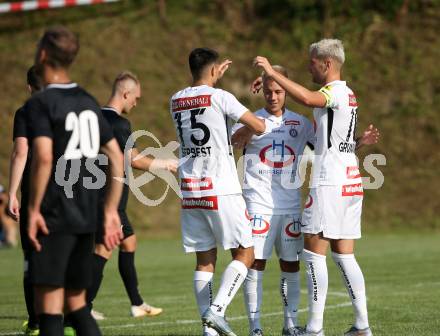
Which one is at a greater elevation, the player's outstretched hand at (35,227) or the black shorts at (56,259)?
the player's outstretched hand at (35,227)

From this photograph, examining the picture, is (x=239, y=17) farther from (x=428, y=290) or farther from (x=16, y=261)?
(x=428, y=290)

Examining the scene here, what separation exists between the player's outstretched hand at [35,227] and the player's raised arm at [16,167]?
6.00ft

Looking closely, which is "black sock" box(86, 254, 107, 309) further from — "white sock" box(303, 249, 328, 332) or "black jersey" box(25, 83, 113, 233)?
"black jersey" box(25, 83, 113, 233)

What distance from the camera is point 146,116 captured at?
994 inches

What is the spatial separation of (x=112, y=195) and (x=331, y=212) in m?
2.39

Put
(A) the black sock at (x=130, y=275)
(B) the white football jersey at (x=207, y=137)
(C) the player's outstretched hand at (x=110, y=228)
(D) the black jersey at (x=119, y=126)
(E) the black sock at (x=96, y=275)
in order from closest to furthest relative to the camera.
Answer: (C) the player's outstretched hand at (x=110, y=228)
(B) the white football jersey at (x=207, y=137)
(E) the black sock at (x=96, y=275)
(D) the black jersey at (x=119, y=126)
(A) the black sock at (x=130, y=275)

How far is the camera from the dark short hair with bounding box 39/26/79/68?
5.45 m

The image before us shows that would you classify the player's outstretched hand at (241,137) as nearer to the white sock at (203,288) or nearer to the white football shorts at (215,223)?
the white football shorts at (215,223)

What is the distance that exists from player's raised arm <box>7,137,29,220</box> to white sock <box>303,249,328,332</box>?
2.47 m

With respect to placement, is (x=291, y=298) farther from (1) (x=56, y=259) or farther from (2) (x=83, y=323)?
(1) (x=56, y=259)

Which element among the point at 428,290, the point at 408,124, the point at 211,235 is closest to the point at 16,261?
the point at 428,290

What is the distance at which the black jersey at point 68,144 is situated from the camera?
5438mm

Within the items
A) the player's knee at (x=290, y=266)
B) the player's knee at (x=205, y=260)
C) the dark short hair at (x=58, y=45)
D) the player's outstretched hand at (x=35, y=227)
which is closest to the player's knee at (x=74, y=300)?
the player's outstretched hand at (x=35, y=227)

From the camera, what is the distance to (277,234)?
8078 mm
